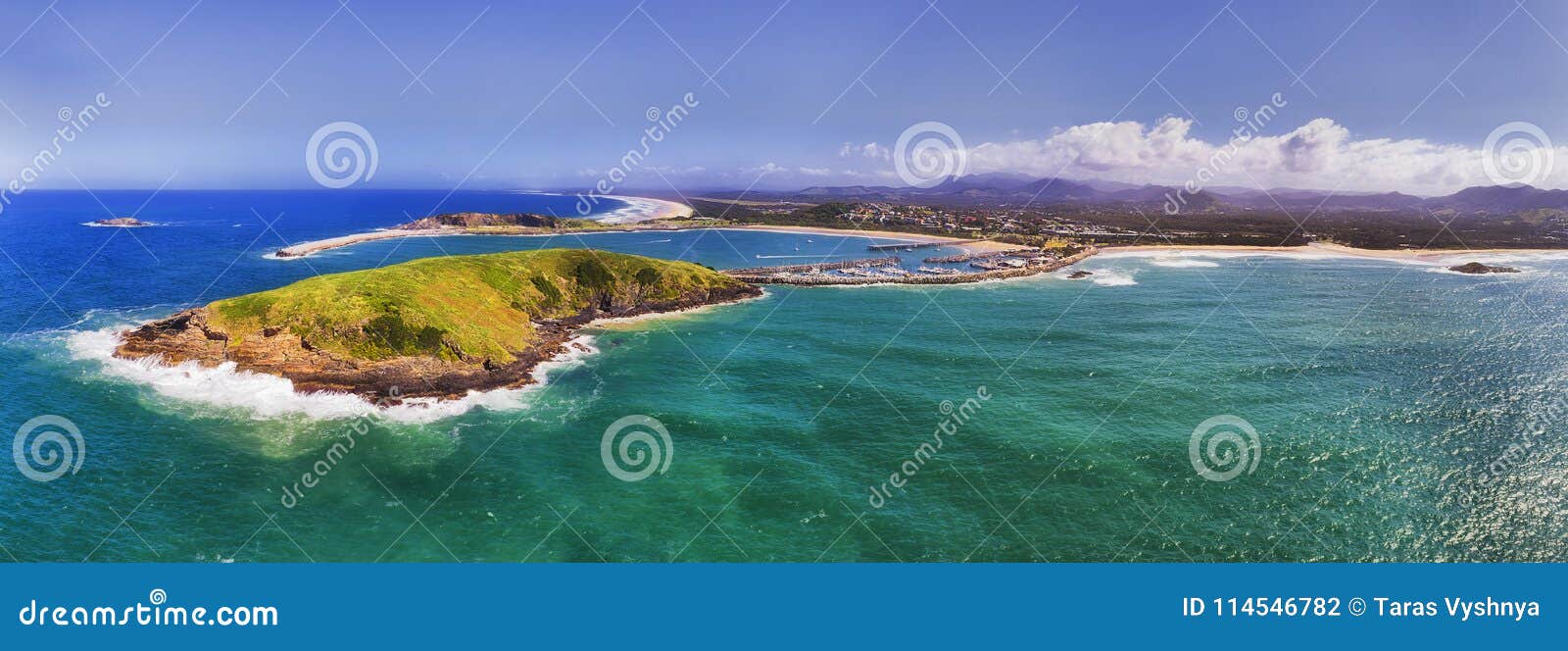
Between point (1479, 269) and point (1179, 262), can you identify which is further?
point (1179, 262)

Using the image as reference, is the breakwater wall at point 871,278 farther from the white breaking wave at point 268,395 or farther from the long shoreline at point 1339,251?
the white breaking wave at point 268,395

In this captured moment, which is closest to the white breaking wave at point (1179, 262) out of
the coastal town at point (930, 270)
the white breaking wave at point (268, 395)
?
the coastal town at point (930, 270)

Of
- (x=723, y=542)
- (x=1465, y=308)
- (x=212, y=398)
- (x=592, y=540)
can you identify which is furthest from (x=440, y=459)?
(x=1465, y=308)

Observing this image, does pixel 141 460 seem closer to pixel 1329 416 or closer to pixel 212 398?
pixel 212 398

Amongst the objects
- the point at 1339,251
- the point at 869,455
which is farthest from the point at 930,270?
the point at 1339,251

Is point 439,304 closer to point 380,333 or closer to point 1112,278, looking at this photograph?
point 380,333

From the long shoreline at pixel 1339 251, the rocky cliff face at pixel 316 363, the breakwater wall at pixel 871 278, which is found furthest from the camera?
the long shoreline at pixel 1339 251
